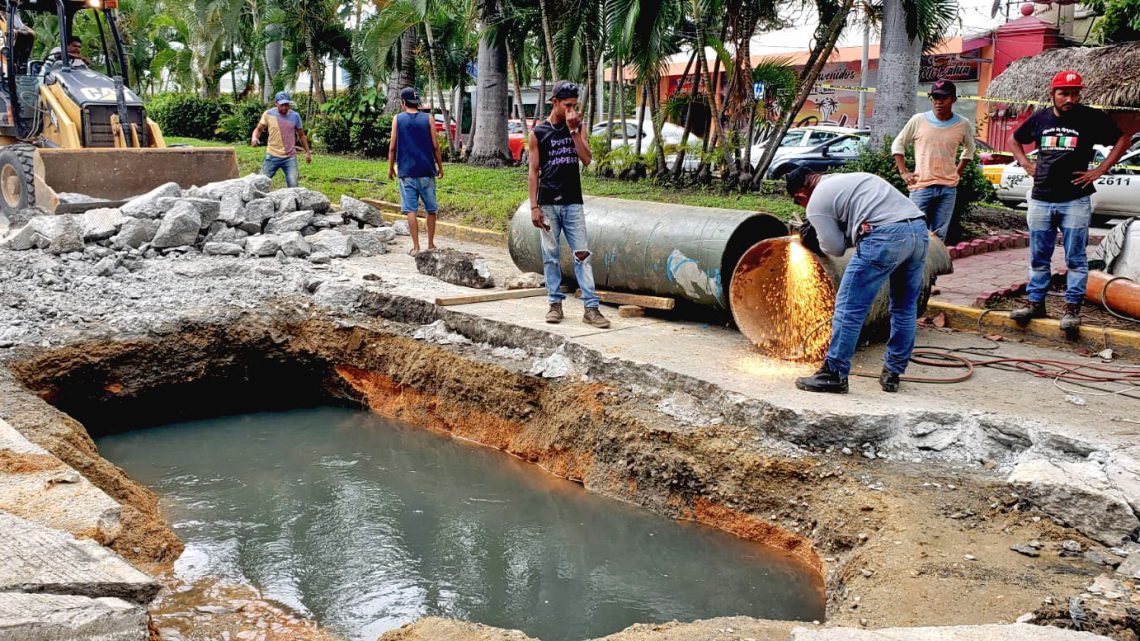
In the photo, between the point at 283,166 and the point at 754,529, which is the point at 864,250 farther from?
the point at 283,166

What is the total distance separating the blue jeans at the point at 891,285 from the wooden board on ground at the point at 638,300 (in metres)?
1.92

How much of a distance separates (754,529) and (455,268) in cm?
461

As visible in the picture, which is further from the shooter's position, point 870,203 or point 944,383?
point 944,383

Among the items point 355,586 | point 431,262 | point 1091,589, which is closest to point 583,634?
point 355,586

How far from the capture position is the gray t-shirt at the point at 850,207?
562 cm

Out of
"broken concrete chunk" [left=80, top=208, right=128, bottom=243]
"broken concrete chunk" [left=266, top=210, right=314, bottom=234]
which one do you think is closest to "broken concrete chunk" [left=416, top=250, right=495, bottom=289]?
"broken concrete chunk" [left=266, top=210, right=314, bottom=234]

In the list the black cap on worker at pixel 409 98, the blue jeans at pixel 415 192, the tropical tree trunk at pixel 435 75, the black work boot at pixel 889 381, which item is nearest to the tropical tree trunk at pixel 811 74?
the blue jeans at pixel 415 192

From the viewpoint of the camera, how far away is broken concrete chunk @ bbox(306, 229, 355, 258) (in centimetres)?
1045

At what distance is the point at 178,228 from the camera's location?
404 inches

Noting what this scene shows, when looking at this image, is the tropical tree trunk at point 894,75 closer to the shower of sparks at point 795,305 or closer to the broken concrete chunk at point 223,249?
the shower of sparks at point 795,305

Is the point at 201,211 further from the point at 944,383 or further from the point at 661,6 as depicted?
the point at 944,383

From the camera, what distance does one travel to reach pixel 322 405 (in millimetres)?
8516

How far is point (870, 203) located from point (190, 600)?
428cm

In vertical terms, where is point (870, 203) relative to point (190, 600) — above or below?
above
